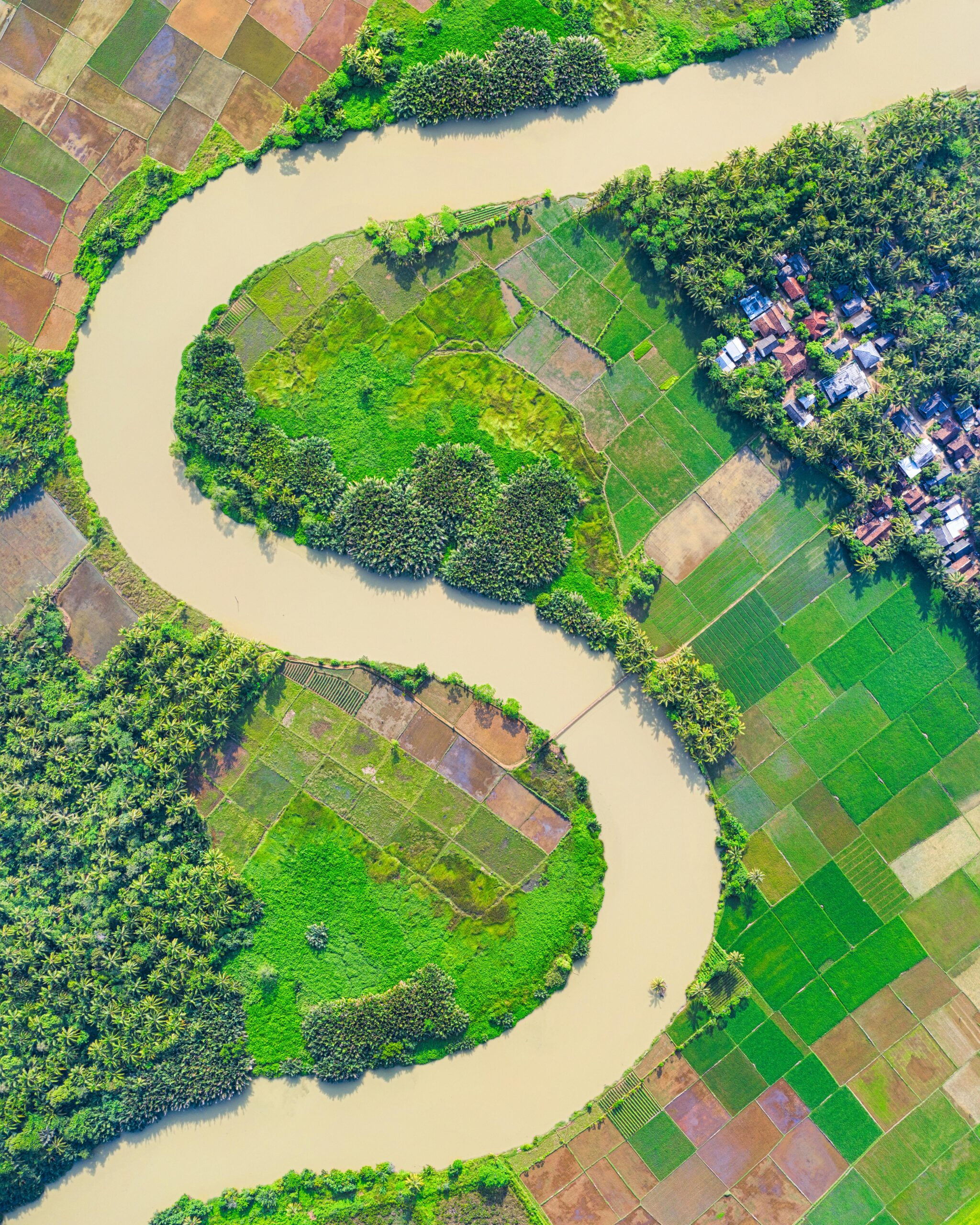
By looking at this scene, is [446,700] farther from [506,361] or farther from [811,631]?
[811,631]

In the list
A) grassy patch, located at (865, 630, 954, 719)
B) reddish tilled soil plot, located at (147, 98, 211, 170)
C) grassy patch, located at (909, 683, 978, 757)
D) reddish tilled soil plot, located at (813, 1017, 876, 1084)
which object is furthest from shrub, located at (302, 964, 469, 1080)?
reddish tilled soil plot, located at (147, 98, 211, 170)

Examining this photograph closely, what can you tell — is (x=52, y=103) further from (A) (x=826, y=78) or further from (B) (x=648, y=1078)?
(B) (x=648, y=1078)

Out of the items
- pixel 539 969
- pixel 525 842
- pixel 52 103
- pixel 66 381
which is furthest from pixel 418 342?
pixel 539 969

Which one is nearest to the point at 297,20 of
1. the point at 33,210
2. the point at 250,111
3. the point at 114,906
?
the point at 250,111

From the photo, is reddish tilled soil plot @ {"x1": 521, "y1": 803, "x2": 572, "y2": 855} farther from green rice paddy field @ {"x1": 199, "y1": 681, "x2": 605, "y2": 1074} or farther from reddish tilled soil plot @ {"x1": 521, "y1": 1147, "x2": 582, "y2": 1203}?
reddish tilled soil plot @ {"x1": 521, "y1": 1147, "x2": 582, "y2": 1203}

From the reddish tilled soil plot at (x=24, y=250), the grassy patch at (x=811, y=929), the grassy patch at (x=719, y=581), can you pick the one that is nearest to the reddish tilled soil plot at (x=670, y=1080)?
the grassy patch at (x=811, y=929)

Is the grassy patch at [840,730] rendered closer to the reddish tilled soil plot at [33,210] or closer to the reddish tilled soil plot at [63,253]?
the reddish tilled soil plot at [63,253]
